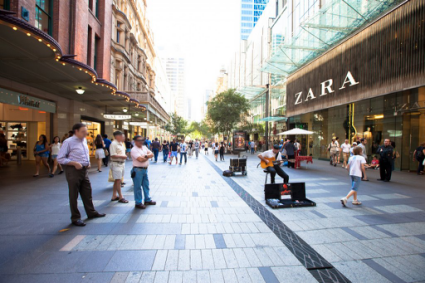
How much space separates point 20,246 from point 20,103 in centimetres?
1023

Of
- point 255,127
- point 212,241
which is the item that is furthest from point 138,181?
point 255,127

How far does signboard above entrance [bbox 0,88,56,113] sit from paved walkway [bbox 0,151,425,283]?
18.8 ft

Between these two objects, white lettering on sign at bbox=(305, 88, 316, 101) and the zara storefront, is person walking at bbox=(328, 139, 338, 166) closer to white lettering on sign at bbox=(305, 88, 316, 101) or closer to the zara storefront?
the zara storefront

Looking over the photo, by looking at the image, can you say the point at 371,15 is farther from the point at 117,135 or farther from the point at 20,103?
the point at 20,103

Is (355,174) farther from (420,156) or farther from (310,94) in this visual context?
(310,94)

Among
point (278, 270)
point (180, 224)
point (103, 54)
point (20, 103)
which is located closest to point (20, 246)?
point (180, 224)

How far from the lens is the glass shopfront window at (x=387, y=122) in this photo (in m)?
13.3

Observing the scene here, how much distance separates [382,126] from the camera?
15.1m

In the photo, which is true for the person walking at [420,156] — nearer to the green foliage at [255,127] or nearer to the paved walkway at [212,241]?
the paved walkway at [212,241]

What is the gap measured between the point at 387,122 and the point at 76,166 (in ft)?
55.0

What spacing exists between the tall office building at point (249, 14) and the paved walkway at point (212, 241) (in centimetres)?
9293

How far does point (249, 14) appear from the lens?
94875mm

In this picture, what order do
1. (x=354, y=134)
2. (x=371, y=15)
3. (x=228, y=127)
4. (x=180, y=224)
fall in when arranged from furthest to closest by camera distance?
(x=228, y=127) → (x=354, y=134) → (x=371, y=15) → (x=180, y=224)

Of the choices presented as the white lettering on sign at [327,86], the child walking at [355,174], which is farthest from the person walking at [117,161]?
the white lettering on sign at [327,86]
